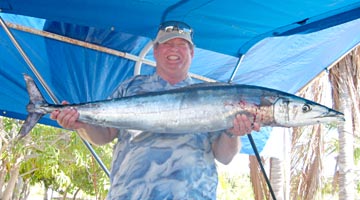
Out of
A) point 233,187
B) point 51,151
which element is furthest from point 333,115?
point 233,187

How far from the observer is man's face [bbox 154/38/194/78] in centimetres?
277

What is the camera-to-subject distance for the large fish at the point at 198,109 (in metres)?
2.25

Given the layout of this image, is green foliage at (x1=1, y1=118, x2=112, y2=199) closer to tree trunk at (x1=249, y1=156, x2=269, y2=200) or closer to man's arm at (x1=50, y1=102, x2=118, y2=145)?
tree trunk at (x1=249, y1=156, x2=269, y2=200)

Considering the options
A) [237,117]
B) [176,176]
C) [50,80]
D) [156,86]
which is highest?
[50,80]

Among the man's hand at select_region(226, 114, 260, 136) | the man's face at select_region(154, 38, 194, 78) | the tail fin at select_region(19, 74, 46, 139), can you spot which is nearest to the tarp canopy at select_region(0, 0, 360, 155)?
the man's face at select_region(154, 38, 194, 78)

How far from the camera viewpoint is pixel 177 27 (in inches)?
113

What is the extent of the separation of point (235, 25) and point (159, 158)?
1.04 m

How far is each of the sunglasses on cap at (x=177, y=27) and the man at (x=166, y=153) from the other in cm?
2

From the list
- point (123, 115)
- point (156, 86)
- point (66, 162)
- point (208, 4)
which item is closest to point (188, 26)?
point (208, 4)

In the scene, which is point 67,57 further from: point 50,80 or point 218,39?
point 218,39

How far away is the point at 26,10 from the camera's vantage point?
2.86 meters

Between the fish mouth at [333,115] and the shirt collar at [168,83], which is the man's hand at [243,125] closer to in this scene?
the fish mouth at [333,115]

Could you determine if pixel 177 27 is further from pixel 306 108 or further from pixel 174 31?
pixel 306 108

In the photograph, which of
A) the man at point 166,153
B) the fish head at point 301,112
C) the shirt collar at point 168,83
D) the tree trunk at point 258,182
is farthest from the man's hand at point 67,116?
the tree trunk at point 258,182
